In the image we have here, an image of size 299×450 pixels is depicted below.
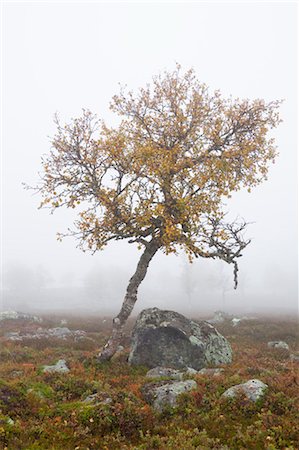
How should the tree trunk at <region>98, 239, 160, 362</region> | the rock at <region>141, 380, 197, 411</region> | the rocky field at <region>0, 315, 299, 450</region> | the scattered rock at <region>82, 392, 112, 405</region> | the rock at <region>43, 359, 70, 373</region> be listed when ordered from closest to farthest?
the rocky field at <region>0, 315, 299, 450</region> < the scattered rock at <region>82, 392, 112, 405</region> < the rock at <region>141, 380, 197, 411</region> < the rock at <region>43, 359, 70, 373</region> < the tree trunk at <region>98, 239, 160, 362</region>

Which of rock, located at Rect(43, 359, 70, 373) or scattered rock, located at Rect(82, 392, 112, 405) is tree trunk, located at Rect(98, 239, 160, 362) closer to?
rock, located at Rect(43, 359, 70, 373)

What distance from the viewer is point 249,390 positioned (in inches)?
418

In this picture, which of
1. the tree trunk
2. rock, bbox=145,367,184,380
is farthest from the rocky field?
the tree trunk

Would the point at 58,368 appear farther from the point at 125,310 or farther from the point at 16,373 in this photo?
the point at 125,310

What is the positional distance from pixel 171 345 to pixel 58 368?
5503mm

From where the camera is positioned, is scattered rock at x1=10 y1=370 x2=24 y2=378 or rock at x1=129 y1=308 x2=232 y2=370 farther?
rock at x1=129 y1=308 x2=232 y2=370

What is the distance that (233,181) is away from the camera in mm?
17859

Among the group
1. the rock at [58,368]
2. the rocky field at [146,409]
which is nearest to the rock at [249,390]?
the rocky field at [146,409]

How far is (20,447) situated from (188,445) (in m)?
3.85

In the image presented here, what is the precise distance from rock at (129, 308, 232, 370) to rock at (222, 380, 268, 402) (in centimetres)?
566

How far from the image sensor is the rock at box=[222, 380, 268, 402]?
33.9ft

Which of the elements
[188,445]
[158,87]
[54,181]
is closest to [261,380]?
[188,445]

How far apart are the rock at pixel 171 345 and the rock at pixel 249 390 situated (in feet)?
18.6

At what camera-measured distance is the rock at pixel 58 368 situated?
14.5 metres
